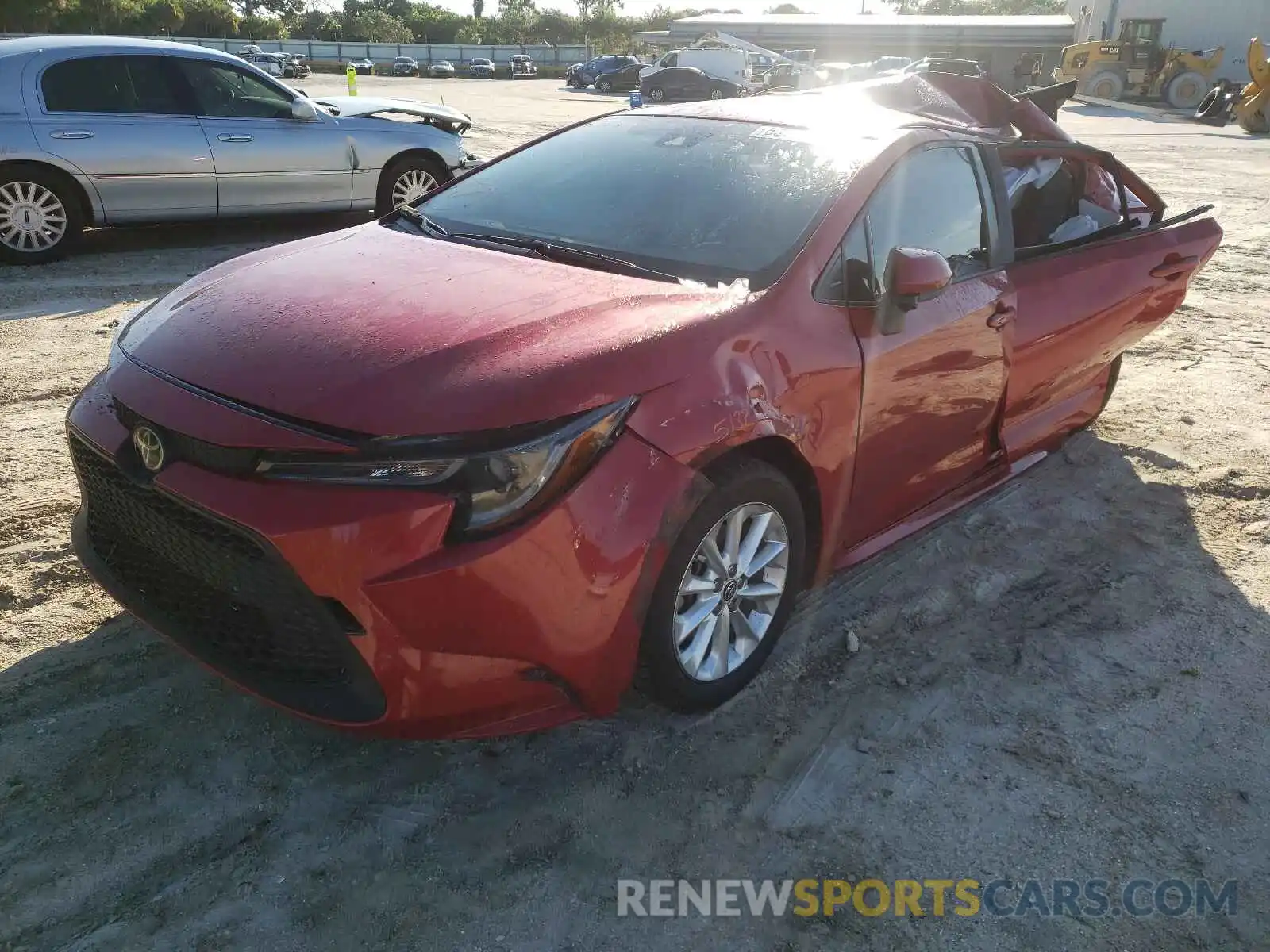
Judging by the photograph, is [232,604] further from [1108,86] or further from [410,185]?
[1108,86]

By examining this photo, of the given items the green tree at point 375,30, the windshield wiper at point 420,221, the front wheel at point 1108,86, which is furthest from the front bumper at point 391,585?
the green tree at point 375,30

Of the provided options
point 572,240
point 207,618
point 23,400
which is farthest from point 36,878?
point 23,400

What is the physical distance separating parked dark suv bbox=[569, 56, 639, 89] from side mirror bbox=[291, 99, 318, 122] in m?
36.4

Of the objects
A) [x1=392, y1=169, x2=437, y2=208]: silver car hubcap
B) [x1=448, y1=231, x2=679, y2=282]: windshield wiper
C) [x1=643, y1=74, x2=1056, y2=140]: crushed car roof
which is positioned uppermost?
[x1=643, y1=74, x2=1056, y2=140]: crushed car roof

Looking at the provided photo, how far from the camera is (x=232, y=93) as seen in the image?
7809 millimetres

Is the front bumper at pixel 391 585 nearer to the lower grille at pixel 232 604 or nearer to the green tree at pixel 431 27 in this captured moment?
the lower grille at pixel 232 604

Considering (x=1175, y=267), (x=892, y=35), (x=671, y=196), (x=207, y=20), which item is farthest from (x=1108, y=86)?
(x=207, y=20)

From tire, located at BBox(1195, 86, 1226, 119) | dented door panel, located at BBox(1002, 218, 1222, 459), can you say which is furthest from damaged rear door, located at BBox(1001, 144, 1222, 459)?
tire, located at BBox(1195, 86, 1226, 119)

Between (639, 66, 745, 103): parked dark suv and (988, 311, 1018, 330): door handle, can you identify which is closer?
(988, 311, 1018, 330): door handle

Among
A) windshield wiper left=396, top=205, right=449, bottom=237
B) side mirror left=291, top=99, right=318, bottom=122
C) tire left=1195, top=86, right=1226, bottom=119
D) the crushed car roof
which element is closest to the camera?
windshield wiper left=396, top=205, right=449, bottom=237

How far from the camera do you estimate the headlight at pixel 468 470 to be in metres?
2.14

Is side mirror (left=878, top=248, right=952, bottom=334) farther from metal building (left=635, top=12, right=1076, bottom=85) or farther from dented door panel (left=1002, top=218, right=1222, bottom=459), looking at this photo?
metal building (left=635, top=12, right=1076, bottom=85)

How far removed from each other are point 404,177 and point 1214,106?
83.3 ft

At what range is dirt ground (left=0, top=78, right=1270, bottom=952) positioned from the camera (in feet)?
7.14
